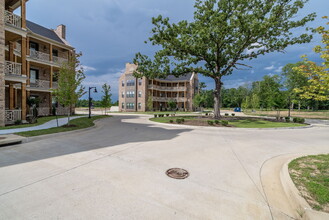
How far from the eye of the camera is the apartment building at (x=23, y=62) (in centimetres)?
→ 1188

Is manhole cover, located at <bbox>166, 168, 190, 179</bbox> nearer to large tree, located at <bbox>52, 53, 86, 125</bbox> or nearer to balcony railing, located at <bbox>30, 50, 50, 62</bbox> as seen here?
large tree, located at <bbox>52, 53, 86, 125</bbox>

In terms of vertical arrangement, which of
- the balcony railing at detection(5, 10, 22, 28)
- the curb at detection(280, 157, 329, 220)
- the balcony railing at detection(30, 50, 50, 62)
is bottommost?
the curb at detection(280, 157, 329, 220)

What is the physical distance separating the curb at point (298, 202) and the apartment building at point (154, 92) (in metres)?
41.9

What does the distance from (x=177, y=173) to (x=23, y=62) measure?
1679 cm

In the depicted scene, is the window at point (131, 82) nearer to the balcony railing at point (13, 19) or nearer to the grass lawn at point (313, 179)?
the balcony railing at point (13, 19)

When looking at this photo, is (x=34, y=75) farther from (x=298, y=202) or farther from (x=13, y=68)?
(x=298, y=202)

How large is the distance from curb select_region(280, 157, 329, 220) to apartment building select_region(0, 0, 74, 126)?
16039mm

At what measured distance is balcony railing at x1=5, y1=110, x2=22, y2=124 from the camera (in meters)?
12.6

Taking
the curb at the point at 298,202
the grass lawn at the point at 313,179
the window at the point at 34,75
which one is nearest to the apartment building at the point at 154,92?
the window at the point at 34,75

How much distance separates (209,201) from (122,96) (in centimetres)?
5024

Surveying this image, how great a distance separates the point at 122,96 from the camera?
5038 cm

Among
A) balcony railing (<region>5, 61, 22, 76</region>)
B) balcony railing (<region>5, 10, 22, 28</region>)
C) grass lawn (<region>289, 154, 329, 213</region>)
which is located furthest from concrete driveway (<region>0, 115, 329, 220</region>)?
balcony railing (<region>5, 10, 22, 28</region>)

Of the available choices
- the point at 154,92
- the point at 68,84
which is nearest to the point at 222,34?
the point at 68,84

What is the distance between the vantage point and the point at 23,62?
13.0 metres
